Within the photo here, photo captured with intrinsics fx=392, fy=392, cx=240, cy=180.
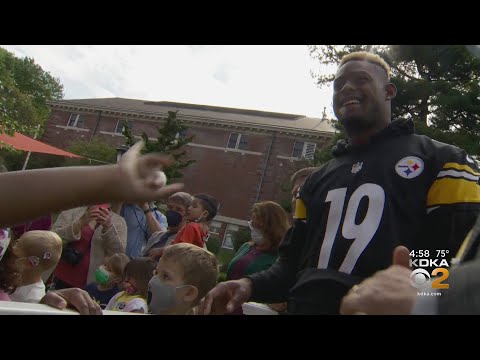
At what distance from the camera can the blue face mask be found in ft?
9.07

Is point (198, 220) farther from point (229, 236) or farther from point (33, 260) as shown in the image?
point (229, 236)

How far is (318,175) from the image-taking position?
130 centimetres

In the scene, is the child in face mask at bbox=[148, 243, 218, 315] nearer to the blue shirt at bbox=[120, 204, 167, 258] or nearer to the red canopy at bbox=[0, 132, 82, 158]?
the blue shirt at bbox=[120, 204, 167, 258]

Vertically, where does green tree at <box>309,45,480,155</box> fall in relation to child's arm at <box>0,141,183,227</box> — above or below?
above

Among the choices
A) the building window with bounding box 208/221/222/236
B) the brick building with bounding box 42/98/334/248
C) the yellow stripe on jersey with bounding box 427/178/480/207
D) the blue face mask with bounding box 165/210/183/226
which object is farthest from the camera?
the building window with bounding box 208/221/222/236

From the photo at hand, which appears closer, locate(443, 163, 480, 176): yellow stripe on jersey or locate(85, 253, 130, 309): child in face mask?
locate(443, 163, 480, 176): yellow stripe on jersey

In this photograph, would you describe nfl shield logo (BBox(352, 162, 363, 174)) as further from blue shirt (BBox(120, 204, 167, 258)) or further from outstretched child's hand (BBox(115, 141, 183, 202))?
blue shirt (BBox(120, 204, 167, 258))

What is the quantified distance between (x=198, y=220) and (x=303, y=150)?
11009 millimetres

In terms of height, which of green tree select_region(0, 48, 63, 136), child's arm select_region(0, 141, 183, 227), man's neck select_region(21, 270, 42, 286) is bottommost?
man's neck select_region(21, 270, 42, 286)

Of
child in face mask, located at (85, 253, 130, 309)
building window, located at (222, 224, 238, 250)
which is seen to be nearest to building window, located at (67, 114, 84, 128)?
building window, located at (222, 224, 238, 250)

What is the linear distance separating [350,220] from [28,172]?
2.55ft

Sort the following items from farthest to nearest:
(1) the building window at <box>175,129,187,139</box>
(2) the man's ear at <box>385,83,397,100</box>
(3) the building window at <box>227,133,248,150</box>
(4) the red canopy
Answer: (3) the building window at <box>227,133,248,150</box> < (1) the building window at <box>175,129,187,139</box> < (4) the red canopy < (2) the man's ear at <box>385,83,397,100</box>

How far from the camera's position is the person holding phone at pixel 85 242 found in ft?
7.77
